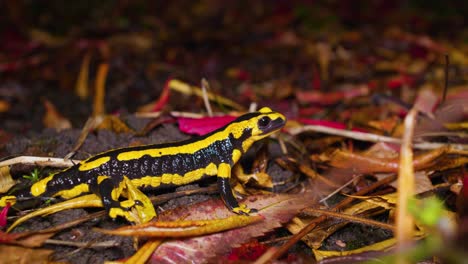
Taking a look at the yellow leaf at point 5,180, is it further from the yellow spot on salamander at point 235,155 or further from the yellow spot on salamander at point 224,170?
the yellow spot on salamander at point 235,155

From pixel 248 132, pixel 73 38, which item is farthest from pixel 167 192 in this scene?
pixel 73 38

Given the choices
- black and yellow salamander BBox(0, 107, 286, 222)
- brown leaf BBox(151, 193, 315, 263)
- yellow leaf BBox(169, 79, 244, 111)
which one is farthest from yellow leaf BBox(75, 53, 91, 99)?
brown leaf BBox(151, 193, 315, 263)

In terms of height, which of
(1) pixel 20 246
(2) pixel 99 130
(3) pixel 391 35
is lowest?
(1) pixel 20 246

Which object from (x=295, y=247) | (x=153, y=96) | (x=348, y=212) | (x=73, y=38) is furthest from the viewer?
(x=73, y=38)

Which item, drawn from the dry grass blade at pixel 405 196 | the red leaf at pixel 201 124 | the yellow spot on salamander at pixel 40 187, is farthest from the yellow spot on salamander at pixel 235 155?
the dry grass blade at pixel 405 196

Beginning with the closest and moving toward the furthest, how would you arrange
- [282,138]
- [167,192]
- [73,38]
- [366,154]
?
[167,192]
[366,154]
[282,138]
[73,38]

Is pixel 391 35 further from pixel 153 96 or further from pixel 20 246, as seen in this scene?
pixel 20 246

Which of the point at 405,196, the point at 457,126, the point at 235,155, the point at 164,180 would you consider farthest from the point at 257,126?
the point at 405,196
